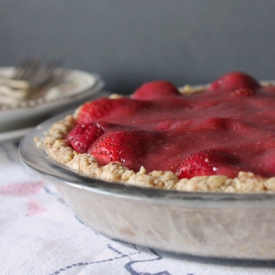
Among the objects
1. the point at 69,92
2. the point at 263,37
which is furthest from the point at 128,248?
the point at 263,37

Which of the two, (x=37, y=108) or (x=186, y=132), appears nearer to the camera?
(x=186, y=132)

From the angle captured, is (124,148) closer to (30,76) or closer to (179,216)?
(179,216)

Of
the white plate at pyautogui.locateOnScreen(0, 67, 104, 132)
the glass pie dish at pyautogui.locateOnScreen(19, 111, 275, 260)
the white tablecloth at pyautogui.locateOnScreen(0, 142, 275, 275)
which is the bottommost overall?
the white tablecloth at pyautogui.locateOnScreen(0, 142, 275, 275)

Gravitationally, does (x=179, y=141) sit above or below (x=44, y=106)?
above

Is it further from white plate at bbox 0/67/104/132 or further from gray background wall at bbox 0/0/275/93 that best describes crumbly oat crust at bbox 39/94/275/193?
gray background wall at bbox 0/0/275/93

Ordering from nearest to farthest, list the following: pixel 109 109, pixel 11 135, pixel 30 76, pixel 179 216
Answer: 1. pixel 179 216
2. pixel 109 109
3. pixel 11 135
4. pixel 30 76

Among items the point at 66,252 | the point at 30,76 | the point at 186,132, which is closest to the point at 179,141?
the point at 186,132

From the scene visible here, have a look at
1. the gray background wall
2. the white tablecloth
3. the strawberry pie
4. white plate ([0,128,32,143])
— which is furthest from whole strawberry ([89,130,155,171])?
the gray background wall

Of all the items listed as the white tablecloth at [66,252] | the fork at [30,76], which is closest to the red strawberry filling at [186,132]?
the white tablecloth at [66,252]
